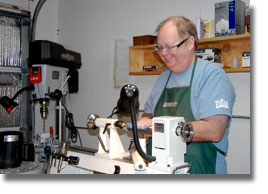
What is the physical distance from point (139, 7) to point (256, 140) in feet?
5.38

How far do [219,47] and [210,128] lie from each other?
85cm

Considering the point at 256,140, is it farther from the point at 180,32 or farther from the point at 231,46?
the point at 231,46

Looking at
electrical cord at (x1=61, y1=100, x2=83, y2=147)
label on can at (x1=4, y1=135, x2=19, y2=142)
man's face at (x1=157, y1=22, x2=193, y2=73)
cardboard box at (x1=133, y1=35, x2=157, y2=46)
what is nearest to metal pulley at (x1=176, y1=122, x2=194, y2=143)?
man's face at (x1=157, y1=22, x2=193, y2=73)

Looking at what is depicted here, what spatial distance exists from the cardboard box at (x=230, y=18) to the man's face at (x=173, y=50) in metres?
0.38

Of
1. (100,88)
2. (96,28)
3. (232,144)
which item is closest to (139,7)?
(96,28)

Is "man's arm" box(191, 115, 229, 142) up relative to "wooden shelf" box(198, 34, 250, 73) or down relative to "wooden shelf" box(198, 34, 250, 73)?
down

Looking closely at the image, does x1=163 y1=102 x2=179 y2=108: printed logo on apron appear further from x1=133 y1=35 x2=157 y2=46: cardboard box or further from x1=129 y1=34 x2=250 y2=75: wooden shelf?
x1=133 y1=35 x2=157 y2=46: cardboard box

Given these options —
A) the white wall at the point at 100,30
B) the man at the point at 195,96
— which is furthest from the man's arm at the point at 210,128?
the white wall at the point at 100,30

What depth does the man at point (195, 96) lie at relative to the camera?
117 cm

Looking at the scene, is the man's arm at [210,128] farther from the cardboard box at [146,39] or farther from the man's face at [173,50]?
the cardboard box at [146,39]

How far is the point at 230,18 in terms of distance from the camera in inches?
63.2

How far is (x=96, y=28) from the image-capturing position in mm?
2633

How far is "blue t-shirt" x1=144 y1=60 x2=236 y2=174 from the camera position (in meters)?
1.19

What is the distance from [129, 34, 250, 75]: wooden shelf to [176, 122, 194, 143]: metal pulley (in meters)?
0.89
